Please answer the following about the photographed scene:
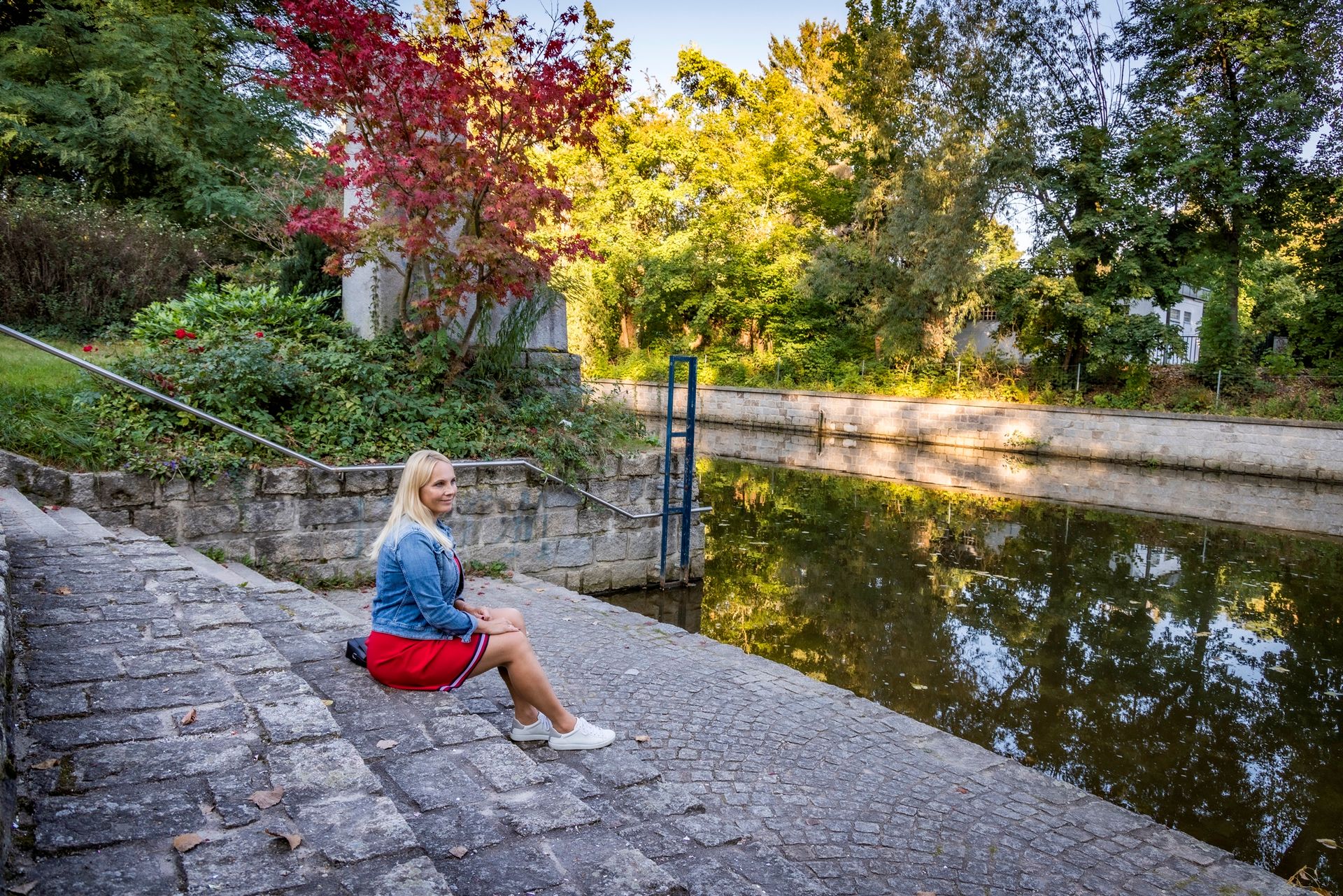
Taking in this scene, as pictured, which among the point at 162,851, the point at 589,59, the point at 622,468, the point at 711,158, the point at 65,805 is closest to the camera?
the point at 162,851

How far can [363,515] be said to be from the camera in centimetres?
742

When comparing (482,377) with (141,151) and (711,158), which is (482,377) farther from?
(711,158)

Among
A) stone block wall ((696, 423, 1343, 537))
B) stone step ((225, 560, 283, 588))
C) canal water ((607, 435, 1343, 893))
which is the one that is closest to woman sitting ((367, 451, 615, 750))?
stone step ((225, 560, 283, 588))

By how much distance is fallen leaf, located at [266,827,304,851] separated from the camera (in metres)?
2.18

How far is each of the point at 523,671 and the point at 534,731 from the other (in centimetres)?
32

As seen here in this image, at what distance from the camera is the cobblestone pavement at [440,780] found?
7.32ft

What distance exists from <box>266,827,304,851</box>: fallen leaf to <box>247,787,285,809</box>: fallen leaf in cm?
14

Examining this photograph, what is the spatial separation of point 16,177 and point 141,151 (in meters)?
2.15

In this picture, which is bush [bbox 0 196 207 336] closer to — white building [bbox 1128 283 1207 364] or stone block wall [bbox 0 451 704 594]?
stone block wall [bbox 0 451 704 594]

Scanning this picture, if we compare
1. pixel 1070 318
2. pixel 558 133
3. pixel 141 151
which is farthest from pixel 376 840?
pixel 1070 318

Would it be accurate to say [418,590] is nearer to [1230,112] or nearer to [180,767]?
[180,767]

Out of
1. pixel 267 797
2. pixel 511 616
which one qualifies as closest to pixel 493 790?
pixel 267 797

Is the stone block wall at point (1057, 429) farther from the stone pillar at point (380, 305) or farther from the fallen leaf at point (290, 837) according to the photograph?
the fallen leaf at point (290, 837)

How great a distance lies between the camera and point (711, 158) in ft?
105
